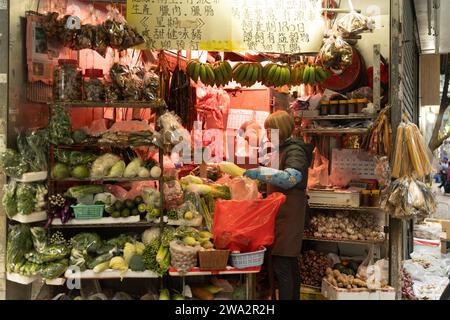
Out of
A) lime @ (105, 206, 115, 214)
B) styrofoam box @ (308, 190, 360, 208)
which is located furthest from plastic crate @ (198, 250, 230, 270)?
styrofoam box @ (308, 190, 360, 208)

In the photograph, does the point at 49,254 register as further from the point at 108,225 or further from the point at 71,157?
the point at 71,157

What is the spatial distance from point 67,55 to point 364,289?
371cm

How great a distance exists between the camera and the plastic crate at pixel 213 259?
11.7ft

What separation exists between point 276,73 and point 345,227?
185 cm

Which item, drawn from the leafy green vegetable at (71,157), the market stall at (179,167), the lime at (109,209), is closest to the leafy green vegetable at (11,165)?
the market stall at (179,167)

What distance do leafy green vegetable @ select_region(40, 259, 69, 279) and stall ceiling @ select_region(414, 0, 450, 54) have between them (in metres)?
6.03

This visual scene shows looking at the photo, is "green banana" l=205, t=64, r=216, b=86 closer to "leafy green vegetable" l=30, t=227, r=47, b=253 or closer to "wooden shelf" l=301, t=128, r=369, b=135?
"wooden shelf" l=301, t=128, r=369, b=135

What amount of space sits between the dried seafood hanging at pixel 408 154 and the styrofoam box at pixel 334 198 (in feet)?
2.01

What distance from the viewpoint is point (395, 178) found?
4492mm

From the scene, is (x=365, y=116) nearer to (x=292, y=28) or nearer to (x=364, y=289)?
(x=292, y=28)

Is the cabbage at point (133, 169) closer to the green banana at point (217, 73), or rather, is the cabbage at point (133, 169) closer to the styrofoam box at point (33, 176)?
the styrofoam box at point (33, 176)

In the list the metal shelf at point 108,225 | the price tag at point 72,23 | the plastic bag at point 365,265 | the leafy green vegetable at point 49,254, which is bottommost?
the plastic bag at point 365,265
